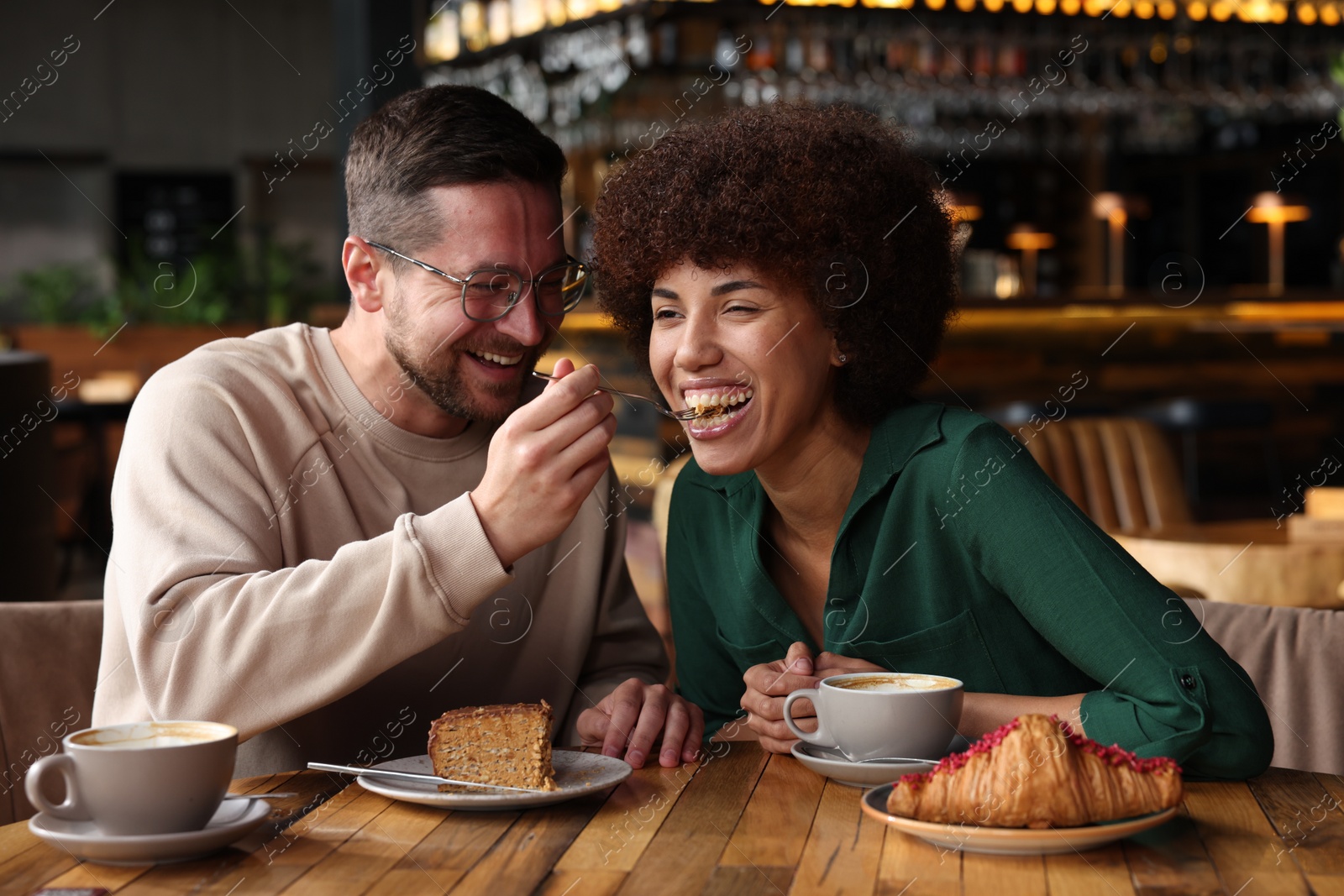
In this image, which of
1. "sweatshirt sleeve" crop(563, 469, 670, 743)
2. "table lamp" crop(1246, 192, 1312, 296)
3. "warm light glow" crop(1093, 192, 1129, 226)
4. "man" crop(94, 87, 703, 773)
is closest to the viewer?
"man" crop(94, 87, 703, 773)

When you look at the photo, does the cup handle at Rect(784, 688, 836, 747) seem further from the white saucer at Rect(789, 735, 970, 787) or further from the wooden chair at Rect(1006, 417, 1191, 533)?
the wooden chair at Rect(1006, 417, 1191, 533)

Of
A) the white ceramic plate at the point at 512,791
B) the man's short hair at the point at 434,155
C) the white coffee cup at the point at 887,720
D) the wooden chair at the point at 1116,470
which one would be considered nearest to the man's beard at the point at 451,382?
the man's short hair at the point at 434,155

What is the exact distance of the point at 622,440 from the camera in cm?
617

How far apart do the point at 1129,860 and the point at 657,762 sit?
509mm

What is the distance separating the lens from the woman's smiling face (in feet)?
5.26

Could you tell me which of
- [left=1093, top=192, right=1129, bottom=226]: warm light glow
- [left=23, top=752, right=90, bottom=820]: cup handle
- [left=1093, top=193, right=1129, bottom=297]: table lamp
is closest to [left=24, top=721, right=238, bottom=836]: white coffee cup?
[left=23, top=752, right=90, bottom=820]: cup handle

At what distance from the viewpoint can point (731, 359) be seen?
5.25 feet

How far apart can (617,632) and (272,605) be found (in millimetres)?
688

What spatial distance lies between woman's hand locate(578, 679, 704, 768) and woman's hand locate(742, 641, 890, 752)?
2.7 inches

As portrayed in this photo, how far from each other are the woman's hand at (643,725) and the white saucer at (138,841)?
0.43m

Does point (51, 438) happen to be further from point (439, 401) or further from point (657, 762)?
point (657, 762)

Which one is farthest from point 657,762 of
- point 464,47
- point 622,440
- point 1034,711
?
point 464,47

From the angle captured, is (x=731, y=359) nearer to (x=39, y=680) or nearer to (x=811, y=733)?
(x=811, y=733)

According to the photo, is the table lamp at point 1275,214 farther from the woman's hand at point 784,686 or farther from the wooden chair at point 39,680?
the wooden chair at point 39,680
